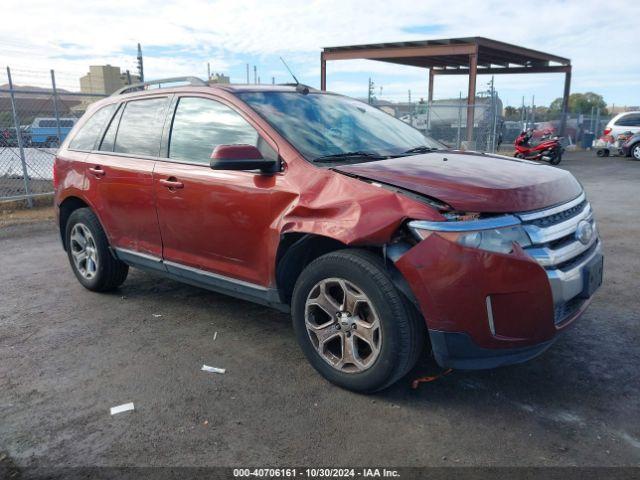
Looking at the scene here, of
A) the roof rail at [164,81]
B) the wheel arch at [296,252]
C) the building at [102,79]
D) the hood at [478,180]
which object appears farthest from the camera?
the building at [102,79]

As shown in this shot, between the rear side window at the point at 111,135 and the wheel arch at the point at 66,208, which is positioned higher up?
the rear side window at the point at 111,135

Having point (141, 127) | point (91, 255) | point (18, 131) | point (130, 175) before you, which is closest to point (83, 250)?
point (91, 255)

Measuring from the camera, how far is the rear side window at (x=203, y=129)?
3762 mm

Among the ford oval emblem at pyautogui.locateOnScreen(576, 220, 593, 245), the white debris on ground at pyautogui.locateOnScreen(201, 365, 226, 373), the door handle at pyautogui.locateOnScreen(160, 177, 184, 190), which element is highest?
the door handle at pyautogui.locateOnScreen(160, 177, 184, 190)

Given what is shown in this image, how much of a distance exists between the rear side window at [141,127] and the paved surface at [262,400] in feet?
4.53

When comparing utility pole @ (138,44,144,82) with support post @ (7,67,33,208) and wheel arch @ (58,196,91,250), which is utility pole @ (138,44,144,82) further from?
wheel arch @ (58,196,91,250)

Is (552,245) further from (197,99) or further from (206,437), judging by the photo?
(197,99)

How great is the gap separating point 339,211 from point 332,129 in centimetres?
101

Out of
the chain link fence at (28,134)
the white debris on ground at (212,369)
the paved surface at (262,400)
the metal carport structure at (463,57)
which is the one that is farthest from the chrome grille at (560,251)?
the metal carport structure at (463,57)

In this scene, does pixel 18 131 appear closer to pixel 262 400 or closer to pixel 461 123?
pixel 262 400

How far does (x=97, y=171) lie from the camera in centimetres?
472

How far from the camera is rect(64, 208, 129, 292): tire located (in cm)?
489

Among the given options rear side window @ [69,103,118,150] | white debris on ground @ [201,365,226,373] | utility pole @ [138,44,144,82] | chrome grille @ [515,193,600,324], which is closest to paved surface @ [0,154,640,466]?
white debris on ground @ [201,365,226,373]

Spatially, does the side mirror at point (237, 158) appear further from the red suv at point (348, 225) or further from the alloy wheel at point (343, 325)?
the alloy wheel at point (343, 325)
